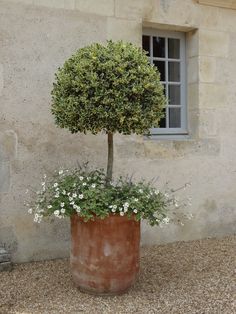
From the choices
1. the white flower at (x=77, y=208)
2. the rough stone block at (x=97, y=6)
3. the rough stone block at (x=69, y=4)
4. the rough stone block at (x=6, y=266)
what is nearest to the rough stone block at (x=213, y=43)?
the rough stone block at (x=97, y=6)

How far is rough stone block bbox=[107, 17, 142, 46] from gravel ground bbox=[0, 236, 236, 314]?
2.22 metres

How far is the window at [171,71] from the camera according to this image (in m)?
5.33

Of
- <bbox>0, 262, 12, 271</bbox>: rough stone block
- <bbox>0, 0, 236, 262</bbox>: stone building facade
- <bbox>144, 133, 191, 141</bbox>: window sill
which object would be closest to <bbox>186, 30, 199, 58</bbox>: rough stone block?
<bbox>0, 0, 236, 262</bbox>: stone building facade

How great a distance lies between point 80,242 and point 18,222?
105 cm

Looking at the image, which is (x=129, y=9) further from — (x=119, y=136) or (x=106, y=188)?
(x=106, y=188)

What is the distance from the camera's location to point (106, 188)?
3.58m

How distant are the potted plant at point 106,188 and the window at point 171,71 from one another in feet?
5.82

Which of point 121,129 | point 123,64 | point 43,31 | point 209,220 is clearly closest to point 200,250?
point 209,220

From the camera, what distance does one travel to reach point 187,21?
206 inches

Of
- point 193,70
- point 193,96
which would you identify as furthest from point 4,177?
point 193,70

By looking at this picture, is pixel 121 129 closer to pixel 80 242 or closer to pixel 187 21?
pixel 80 242

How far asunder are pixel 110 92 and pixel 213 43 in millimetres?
2465

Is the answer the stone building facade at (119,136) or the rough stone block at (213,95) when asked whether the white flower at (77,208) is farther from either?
the rough stone block at (213,95)

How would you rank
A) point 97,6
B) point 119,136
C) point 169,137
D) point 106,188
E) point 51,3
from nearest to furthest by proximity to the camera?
point 106,188, point 51,3, point 97,6, point 119,136, point 169,137
